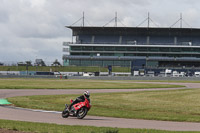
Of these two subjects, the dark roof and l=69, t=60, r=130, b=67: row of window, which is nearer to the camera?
l=69, t=60, r=130, b=67: row of window

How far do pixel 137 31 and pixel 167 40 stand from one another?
12.3m

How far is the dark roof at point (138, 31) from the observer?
139875 millimetres

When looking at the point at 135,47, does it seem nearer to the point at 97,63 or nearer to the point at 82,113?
the point at 97,63

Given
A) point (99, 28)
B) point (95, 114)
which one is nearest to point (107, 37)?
point (99, 28)

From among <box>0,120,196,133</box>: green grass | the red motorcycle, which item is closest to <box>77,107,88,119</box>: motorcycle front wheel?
the red motorcycle

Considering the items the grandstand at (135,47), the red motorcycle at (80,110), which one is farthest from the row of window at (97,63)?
the red motorcycle at (80,110)

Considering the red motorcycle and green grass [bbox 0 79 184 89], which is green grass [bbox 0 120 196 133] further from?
green grass [bbox 0 79 184 89]

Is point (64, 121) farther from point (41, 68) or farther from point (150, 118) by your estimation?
point (41, 68)

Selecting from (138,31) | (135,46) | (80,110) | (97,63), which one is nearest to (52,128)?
(80,110)

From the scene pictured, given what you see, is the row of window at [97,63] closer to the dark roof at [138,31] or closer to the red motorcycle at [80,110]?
the dark roof at [138,31]

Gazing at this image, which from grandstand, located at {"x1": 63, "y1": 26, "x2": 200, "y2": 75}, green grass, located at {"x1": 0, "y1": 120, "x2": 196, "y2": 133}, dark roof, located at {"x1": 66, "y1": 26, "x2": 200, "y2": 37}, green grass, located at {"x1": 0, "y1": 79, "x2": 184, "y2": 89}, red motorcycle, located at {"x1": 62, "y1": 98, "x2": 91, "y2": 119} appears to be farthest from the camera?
dark roof, located at {"x1": 66, "y1": 26, "x2": 200, "y2": 37}

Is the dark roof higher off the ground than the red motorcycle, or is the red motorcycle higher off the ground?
the dark roof

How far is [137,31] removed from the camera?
14200 centimetres

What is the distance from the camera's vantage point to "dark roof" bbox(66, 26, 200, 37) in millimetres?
139875
